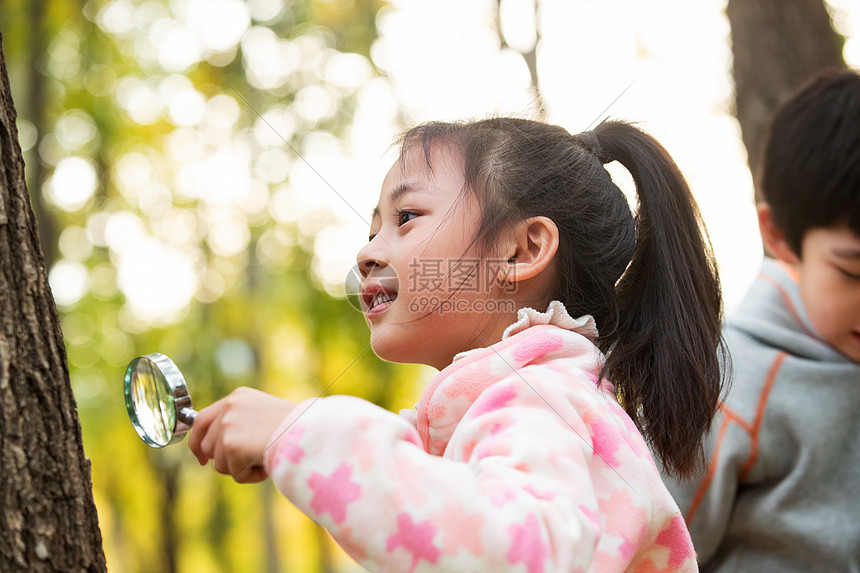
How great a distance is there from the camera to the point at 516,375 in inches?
47.0

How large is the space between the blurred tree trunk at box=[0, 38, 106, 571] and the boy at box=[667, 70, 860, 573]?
4.65 feet

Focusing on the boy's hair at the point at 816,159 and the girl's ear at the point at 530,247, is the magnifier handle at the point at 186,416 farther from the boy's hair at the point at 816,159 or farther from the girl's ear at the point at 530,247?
the boy's hair at the point at 816,159

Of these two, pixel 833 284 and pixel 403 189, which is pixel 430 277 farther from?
pixel 833 284

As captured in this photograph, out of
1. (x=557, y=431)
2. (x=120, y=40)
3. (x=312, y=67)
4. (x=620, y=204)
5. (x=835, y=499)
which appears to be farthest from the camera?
(x=312, y=67)

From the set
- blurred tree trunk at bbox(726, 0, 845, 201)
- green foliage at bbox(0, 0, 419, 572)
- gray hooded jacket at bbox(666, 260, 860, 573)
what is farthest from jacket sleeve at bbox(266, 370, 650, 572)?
green foliage at bbox(0, 0, 419, 572)

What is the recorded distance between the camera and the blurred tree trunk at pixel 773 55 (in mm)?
3174

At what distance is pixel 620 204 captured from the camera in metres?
1.63

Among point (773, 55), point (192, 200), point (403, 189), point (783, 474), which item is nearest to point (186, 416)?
point (403, 189)

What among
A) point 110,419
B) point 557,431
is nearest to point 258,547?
point 110,419

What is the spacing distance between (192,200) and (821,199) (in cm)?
925

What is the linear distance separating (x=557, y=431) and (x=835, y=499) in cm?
124

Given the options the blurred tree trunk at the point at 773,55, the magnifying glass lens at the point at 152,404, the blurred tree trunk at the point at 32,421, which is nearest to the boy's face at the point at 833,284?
the blurred tree trunk at the point at 773,55

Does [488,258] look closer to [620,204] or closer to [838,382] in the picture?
[620,204]

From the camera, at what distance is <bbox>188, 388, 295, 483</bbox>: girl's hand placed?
0.97 meters
